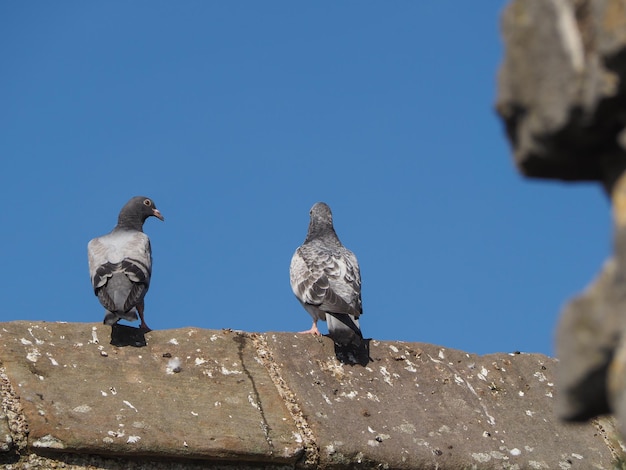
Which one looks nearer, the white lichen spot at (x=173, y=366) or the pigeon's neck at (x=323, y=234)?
the white lichen spot at (x=173, y=366)

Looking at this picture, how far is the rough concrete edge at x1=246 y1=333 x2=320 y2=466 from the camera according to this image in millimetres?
4754

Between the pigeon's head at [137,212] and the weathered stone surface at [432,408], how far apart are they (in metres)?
4.62

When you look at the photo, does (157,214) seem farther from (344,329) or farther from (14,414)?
(14,414)

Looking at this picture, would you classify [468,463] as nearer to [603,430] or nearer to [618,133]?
[603,430]

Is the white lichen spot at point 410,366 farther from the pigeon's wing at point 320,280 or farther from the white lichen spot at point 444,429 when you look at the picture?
the pigeon's wing at point 320,280

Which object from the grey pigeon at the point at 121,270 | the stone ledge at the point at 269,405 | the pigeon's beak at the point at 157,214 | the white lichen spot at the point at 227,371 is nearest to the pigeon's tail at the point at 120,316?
the grey pigeon at the point at 121,270

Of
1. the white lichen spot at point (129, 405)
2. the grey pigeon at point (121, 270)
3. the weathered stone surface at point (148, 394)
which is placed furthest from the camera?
the grey pigeon at point (121, 270)

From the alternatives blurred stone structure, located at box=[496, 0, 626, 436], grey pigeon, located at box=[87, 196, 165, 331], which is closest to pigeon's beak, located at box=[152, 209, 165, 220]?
grey pigeon, located at box=[87, 196, 165, 331]

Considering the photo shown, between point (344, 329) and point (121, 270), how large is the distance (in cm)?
207

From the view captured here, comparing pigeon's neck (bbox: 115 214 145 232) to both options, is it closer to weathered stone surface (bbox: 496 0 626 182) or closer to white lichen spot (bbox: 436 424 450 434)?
white lichen spot (bbox: 436 424 450 434)

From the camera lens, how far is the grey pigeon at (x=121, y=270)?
24.5 ft

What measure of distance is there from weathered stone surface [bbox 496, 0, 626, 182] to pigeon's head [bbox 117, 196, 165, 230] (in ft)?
28.3

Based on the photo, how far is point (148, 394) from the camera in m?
4.91

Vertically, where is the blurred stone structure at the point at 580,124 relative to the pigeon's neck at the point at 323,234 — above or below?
below
